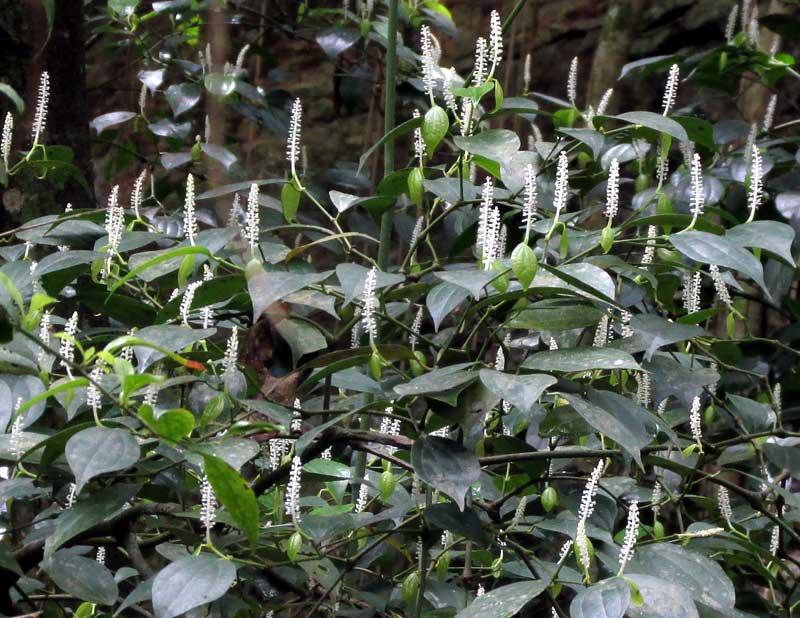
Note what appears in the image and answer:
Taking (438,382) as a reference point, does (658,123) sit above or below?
above

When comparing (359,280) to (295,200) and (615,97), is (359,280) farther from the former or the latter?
(615,97)

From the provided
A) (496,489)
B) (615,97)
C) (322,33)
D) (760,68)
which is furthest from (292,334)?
(615,97)

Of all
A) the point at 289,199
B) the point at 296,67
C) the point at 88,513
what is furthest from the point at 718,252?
the point at 296,67

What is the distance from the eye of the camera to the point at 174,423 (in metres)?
0.70

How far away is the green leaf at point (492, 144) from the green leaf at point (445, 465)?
0.23 meters

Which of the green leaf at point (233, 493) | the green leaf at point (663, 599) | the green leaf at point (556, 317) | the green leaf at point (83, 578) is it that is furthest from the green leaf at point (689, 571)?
Answer: the green leaf at point (83, 578)

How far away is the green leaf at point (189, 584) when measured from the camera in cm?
71

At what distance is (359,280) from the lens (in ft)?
2.57

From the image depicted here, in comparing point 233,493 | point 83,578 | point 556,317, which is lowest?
point 83,578

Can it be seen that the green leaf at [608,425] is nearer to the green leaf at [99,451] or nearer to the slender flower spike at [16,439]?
the green leaf at [99,451]

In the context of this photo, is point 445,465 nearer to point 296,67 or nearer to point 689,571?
point 689,571

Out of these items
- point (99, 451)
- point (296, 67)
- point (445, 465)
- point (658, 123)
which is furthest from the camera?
point (296, 67)

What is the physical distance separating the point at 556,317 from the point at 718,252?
13cm

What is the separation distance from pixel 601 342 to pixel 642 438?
123mm
